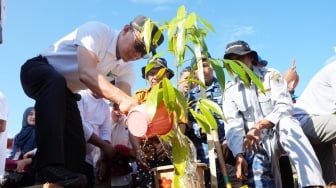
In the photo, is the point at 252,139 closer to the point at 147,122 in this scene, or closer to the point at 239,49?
the point at 239,49

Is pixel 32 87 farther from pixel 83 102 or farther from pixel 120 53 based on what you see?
pixel 83 102

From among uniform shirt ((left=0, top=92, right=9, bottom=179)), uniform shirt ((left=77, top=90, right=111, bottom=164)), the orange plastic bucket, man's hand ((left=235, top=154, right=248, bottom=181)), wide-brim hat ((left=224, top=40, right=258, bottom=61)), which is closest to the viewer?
the orange plastic bucket

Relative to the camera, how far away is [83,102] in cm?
310

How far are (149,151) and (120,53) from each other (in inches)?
30.5

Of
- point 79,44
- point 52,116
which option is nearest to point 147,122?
point 52,116

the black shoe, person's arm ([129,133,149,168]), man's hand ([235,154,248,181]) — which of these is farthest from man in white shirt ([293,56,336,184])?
the black shoe

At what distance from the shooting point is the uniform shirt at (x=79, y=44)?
6.83 feet

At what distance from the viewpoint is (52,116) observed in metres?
1.76

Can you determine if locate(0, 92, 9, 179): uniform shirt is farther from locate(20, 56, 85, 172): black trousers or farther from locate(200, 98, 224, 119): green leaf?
locate(200, 98, 224, 119): green leaf

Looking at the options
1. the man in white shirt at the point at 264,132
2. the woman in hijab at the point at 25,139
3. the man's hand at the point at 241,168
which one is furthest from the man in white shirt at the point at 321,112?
the woman in hijab at the point at 25,139

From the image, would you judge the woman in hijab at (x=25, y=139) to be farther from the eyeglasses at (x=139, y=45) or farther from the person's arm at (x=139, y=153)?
the eyeglasses at (x=139, y=45)

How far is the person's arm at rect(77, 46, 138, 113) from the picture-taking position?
5.36 ft

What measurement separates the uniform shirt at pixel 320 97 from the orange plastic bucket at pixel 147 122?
4.99 ft

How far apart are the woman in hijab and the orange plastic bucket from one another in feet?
7.63
